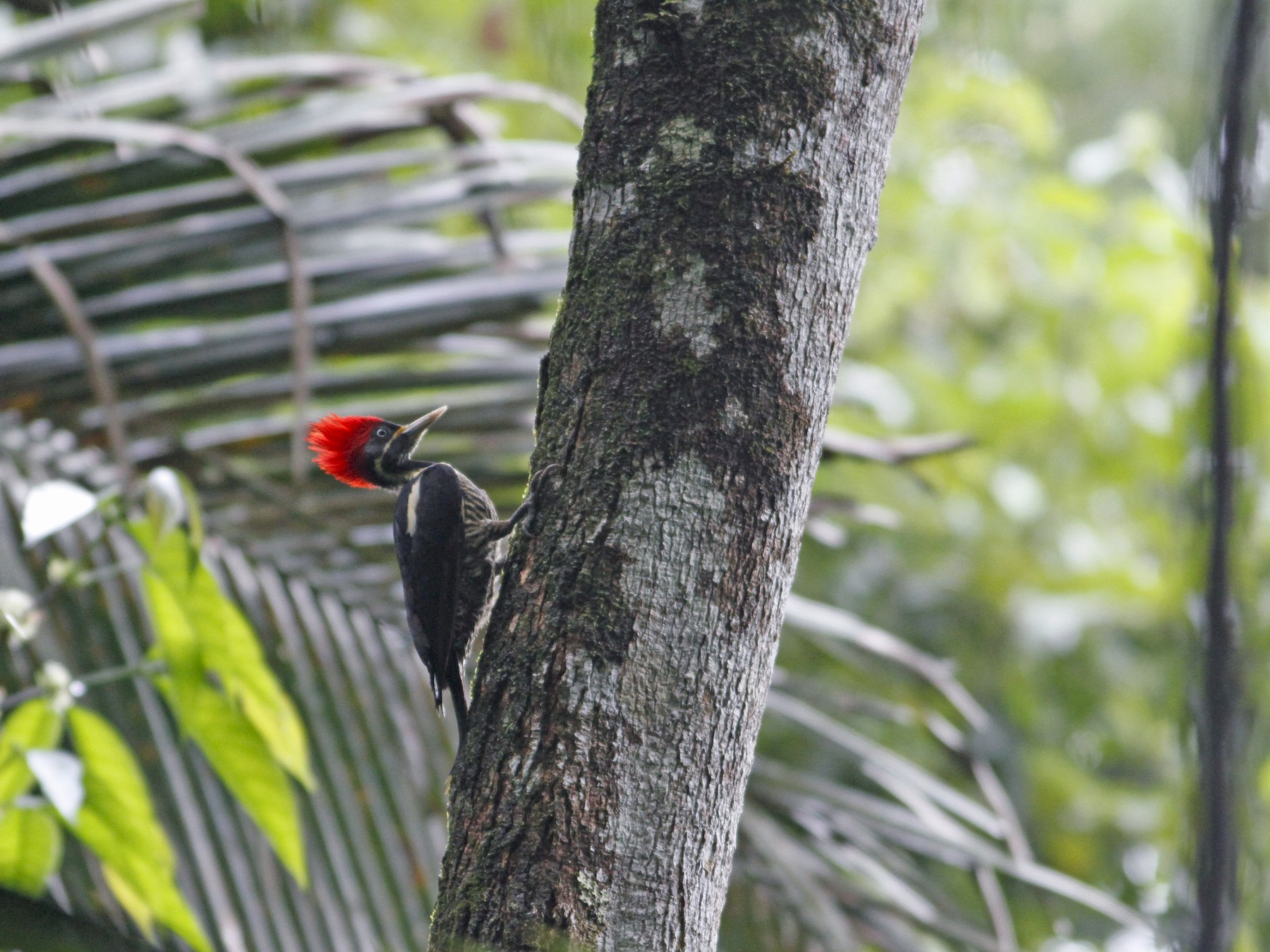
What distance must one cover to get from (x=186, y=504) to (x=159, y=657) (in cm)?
27

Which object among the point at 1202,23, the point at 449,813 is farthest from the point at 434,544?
the point at 1202,23

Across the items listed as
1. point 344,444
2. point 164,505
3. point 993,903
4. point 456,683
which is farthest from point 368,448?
point 993,903

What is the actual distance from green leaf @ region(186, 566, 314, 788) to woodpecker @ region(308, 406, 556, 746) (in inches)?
23.0

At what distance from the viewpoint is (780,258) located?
1.35 m

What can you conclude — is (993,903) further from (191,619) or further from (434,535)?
(191,619)

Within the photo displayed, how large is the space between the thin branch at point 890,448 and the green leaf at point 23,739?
1.51m

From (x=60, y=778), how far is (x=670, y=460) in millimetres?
758

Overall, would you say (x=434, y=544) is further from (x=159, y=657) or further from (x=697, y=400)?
(x=697, y=400)

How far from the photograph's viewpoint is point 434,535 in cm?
247

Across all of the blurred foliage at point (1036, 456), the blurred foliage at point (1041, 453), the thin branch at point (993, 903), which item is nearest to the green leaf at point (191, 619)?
the thin branch at point (993, 903)

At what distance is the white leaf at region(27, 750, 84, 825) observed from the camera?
1.23 meters

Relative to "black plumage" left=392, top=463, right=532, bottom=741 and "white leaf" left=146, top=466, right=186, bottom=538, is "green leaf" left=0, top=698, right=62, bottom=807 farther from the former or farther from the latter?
"black plumage" left=392, top=463, right=532, bottom=741

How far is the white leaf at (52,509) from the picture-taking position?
1254mm

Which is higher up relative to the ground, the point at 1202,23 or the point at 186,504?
the point at 1202,23
